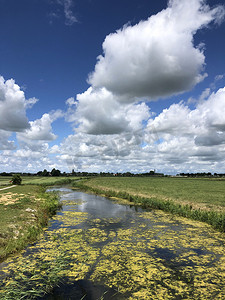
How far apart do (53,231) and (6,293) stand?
377 inches

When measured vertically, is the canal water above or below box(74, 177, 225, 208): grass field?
below

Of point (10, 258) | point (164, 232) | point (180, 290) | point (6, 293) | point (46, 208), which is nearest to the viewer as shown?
point (6, 293)

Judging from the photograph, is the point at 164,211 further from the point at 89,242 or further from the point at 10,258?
the point at 10,258

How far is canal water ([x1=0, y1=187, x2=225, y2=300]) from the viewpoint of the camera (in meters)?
8.32

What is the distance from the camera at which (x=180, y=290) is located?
8445mm

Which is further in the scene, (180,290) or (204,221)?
(204,221)

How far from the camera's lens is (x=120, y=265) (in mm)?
10609

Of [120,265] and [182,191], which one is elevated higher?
[182,191]

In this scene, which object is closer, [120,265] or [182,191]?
[120,265]

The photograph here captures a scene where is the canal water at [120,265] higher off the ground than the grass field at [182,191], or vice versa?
the grass field at [182,191]

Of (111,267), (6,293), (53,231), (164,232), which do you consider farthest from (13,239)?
(164,232)

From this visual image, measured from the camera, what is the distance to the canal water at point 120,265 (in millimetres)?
8320

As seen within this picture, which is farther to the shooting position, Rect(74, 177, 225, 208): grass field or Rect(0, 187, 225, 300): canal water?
Rect(74, 177, 225, 208): grass field

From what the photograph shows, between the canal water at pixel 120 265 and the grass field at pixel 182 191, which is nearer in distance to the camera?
the canal water at pixel 120 265
